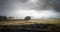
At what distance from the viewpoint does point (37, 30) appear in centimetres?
131

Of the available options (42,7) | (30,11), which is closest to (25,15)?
(30,11)

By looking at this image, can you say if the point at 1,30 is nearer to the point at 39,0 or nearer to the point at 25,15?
the point at 25,15

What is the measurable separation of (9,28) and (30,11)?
0.35 meters

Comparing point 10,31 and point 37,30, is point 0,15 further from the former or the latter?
point 37,30

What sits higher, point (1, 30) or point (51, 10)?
point (51, 10)

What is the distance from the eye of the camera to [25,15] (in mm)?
1356

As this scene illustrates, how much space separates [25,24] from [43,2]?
0.38 m

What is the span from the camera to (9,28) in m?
1.30

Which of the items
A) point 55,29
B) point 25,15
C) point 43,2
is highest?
point 43,2

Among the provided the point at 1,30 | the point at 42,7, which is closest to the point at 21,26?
the point at 1,30

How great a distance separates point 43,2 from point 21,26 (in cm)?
43

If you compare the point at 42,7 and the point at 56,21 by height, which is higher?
the point at 42,7

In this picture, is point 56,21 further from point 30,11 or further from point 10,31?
point 10,31

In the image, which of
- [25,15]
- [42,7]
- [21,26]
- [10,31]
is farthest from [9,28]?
[42,7]
